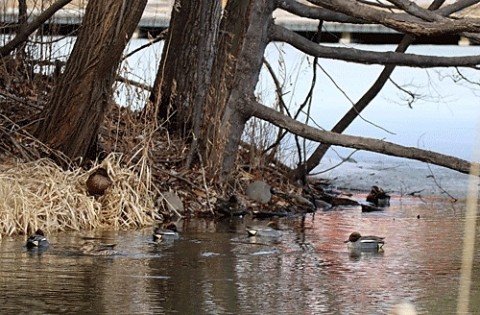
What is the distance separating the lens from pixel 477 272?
675cm

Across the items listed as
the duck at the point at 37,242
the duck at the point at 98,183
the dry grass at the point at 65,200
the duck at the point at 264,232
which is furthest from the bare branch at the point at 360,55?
the duck at the point at 37,242

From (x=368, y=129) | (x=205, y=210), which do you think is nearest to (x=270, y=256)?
(x=205, y=210)

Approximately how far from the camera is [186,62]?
1131 centimetres

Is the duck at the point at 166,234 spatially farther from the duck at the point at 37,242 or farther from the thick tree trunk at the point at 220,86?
the thick tree trunk at the point at 220,86

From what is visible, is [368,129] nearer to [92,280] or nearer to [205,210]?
[205,210]

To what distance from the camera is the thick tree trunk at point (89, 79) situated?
9.23m

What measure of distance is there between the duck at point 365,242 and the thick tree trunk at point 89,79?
272 centimetres

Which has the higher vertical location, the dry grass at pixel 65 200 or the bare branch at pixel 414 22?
the bare branch at pixel 414 22

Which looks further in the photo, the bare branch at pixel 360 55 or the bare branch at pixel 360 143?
the bare branch at pixel 360 55

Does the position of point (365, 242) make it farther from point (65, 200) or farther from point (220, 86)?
point (220, 86)

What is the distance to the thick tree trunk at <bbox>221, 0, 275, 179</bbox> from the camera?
1034 cm

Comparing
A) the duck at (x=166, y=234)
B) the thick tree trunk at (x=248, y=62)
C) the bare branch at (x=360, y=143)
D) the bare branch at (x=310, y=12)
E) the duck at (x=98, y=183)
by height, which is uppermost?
the bare branch at (x=310, y=12)

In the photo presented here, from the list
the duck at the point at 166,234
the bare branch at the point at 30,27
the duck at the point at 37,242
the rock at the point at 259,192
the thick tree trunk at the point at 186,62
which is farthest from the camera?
the thick tree trunk at the point at 186,62

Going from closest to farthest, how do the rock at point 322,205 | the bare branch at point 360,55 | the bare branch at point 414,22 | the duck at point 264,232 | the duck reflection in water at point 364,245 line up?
the bare branch at point 414,22 < the duck reflection in water at point 364,245 < the duck at point 264,232 < the bare branch at point 360,55 < the rock at point 322,205
